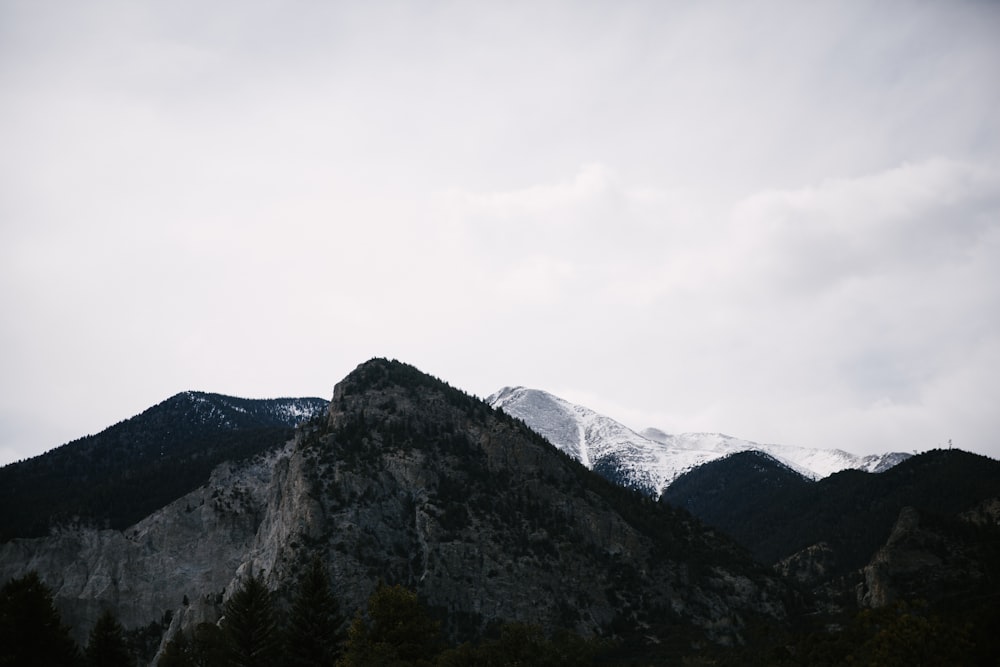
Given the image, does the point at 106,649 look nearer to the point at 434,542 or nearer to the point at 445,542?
the point at 434,542

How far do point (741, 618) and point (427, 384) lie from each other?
78323mm

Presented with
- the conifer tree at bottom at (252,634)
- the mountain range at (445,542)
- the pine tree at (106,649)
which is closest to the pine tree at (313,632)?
the conifer tree at bottom at (252,634)

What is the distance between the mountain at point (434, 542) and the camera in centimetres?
11681

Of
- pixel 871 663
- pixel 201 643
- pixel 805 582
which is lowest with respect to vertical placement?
pixel 805 582

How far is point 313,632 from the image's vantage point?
65000mm

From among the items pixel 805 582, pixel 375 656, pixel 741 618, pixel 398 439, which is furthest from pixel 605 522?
pixel 375 656

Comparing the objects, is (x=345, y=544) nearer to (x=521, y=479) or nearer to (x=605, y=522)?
(x=521, y=479)

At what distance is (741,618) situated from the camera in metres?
125

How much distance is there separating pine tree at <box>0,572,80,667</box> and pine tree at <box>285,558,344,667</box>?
709 inches

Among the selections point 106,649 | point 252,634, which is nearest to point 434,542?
point 252,634

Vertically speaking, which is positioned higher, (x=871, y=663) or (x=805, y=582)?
(x=871, y=663)

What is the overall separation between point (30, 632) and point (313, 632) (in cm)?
2225

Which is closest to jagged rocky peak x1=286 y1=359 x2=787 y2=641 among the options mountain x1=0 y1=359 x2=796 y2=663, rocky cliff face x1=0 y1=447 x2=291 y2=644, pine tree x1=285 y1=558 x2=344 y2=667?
mountain x1=0 y1=359 x2=796 y2=663

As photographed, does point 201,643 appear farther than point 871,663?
Yes
